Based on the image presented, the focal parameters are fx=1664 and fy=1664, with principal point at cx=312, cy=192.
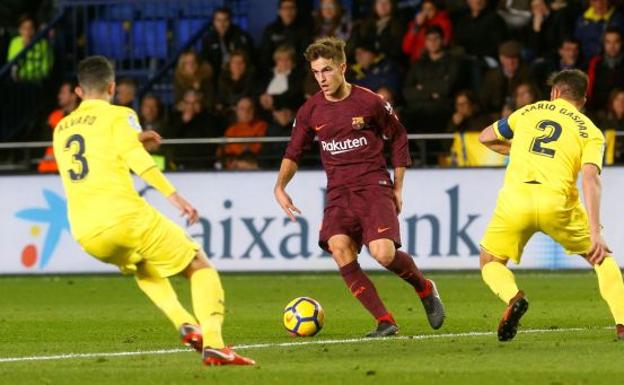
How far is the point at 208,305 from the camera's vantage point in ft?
30.4

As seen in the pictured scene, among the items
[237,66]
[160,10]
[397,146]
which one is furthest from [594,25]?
[397,146]

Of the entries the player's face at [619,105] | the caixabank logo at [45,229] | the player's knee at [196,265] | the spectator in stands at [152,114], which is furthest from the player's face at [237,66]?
the player's knee at [196,265]

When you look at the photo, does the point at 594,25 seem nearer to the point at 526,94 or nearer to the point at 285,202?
the point at 526,94

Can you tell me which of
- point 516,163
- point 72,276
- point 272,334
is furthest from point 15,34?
point 516,163

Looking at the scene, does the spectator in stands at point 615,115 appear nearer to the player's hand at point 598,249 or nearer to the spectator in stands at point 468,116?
the spectator in stands at point 468,116

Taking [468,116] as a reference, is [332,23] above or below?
above

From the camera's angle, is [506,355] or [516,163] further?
[516,163]

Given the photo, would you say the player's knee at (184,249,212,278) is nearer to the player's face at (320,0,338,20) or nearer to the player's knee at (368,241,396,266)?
the player's knee at (368,241,396,266)

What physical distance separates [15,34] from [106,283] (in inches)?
291

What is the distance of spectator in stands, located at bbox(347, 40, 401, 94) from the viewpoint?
793 inches

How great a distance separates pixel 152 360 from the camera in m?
9.95

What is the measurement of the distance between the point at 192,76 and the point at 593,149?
1156cm

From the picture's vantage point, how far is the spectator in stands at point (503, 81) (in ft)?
63.4

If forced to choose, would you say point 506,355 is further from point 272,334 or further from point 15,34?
point 15,34
